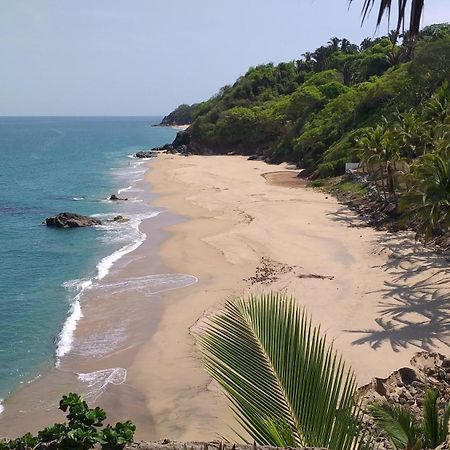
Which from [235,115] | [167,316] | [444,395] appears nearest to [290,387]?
[444,395]

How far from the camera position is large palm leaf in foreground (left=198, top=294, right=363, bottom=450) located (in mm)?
3975

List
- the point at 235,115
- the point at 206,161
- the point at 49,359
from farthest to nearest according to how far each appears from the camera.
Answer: the point at 235,115 < the point at 206,161 < the point at 49,359

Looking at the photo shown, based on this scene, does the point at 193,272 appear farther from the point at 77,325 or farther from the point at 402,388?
the point at 402,388

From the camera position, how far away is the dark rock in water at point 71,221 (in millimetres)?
36625

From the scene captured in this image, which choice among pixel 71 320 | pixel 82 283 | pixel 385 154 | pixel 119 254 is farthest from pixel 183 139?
pixel 71 320

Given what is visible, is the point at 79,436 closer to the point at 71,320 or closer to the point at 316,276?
the point at 71,320

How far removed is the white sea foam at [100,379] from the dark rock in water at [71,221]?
2215 centimetres

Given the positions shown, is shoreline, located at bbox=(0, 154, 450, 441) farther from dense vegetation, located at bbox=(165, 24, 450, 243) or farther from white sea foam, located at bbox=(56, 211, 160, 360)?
dense vegetation, located at bbox=(165, 24, 450, 243)

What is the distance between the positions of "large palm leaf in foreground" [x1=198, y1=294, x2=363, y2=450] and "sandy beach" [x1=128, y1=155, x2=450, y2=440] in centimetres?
525

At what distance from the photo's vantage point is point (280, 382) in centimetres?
430

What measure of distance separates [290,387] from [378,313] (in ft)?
46.3

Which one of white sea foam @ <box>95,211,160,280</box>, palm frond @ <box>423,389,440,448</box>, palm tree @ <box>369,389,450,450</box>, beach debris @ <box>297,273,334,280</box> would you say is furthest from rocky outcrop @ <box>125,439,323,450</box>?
white sea foam @ <box>95,211,160,280</box>

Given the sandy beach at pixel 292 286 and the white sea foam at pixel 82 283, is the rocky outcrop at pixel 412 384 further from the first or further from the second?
the white sea foam at pixel 82 283

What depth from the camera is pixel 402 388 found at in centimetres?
1226
